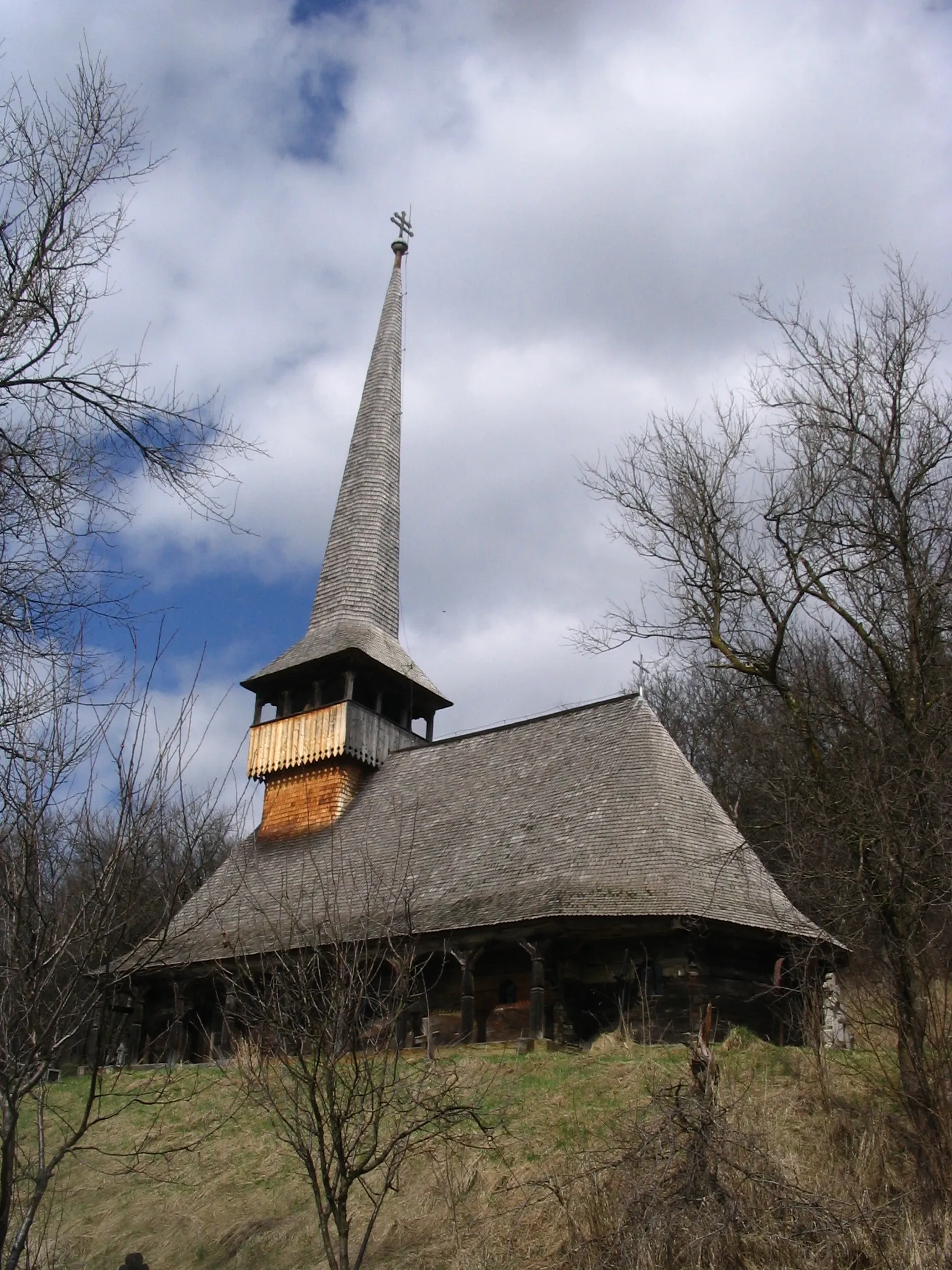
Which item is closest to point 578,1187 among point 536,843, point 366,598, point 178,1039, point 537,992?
point 537,992

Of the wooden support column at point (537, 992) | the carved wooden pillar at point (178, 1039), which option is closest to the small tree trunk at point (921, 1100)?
the wooden support column at point (537, 992)

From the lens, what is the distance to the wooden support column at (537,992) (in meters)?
16.2

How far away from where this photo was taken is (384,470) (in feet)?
103

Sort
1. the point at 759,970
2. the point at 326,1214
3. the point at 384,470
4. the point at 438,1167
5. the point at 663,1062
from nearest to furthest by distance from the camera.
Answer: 1. the point at 326,1214
2. the point at 438,1167
3. the point at 663,1062
4. the point at 759,970
5. the point at 384,470

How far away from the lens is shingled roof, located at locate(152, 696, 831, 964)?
54.6 ft

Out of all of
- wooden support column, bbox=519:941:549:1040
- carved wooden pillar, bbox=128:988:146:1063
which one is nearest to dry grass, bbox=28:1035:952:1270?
wooden support column, bbox=519:941:549:1040

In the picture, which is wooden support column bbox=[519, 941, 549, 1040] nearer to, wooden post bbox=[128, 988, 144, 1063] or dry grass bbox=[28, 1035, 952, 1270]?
dry grass bbox=[28, 1035, 952, 1270]

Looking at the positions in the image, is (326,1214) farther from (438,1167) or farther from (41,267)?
(41,267)

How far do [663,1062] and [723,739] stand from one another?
15540mm

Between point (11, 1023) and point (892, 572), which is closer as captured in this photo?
point (11, 1023)

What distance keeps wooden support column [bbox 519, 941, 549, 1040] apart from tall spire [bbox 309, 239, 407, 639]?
1283cm

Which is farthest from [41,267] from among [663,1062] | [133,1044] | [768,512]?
[133,1044]

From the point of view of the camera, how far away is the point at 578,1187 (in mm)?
9430

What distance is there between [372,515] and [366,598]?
284 centimetres
